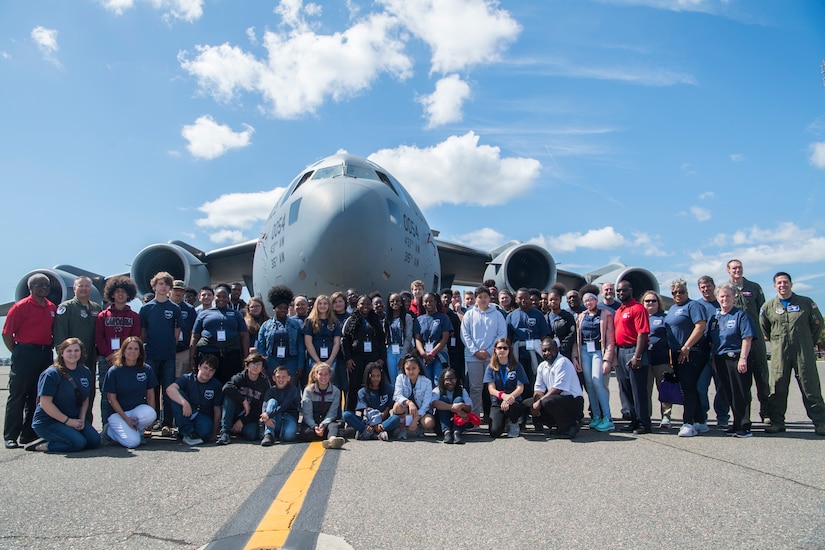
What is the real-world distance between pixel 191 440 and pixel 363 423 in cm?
172

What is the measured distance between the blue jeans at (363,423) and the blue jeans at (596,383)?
2301mm

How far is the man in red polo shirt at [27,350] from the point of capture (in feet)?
18.0

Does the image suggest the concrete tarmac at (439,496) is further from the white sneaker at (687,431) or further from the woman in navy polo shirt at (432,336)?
the woman in navy polo shirt at (432,336)

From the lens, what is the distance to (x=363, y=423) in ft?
18.3

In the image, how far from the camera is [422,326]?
6.71 metres

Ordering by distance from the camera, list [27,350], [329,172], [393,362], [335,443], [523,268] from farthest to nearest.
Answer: [523,268] → [329,172] → [393,362] → [27,350] → [335,443]

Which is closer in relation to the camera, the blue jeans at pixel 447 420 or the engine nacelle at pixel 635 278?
the blue jeans at pixel 447 420

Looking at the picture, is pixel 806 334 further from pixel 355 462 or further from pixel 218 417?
pixel 218 417

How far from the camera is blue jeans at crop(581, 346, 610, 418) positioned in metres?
6.04

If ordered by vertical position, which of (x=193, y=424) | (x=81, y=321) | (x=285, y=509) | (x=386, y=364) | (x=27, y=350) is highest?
(x=81, y=321)

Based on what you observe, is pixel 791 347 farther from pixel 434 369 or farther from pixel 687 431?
pixel 434 369

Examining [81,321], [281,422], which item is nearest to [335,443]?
[281,422]

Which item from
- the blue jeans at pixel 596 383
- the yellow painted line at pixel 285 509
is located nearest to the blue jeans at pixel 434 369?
the blue jeans at pixel 596 383

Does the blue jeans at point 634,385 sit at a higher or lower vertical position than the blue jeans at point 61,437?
higher
